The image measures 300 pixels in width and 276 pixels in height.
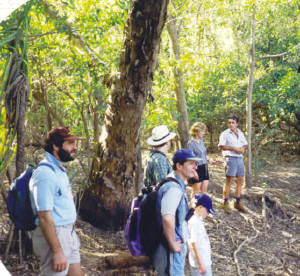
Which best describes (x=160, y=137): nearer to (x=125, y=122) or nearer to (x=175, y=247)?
(x=125, y=122)

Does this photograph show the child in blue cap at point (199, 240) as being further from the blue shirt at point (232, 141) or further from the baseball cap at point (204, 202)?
the blue shirt at point (232, 141)

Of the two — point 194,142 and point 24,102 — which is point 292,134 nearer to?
point 194,142

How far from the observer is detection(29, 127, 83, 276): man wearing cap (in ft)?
8.77

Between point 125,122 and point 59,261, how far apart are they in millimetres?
2745

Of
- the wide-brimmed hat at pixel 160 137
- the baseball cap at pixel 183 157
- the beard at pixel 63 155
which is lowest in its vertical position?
the baseball cap at pixel 183 157

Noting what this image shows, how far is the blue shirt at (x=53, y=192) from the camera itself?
267cm

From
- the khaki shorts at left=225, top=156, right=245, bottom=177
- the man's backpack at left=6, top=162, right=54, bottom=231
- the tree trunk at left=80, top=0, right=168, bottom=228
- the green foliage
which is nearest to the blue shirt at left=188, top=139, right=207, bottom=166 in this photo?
the khaki shorts at left=225, top=156, right=245, bottom=177

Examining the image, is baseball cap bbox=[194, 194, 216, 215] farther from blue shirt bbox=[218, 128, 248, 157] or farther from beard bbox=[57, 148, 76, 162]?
blue shirt bbox=[218, 128, 248, 157]

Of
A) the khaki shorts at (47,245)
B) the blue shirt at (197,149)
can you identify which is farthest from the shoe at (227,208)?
the khaki shorts at (47,245)

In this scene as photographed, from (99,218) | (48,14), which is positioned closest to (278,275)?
(99,218)

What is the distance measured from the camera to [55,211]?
282 centimetres

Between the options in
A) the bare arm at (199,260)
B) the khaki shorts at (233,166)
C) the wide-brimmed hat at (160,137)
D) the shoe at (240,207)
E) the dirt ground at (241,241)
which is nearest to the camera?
the bare arm at (199,260)

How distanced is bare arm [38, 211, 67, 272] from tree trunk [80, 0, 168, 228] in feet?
8.69

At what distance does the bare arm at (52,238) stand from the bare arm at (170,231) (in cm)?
87
